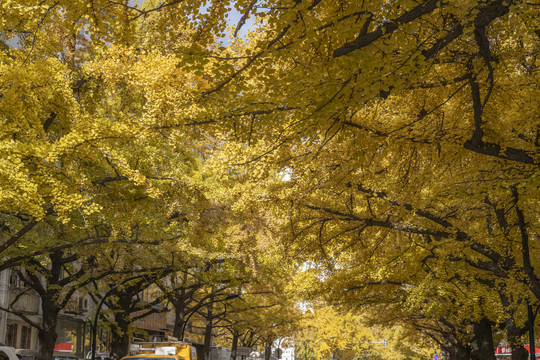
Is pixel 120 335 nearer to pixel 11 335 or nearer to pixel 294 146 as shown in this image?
pixel 11 335

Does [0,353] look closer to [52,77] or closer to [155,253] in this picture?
[52,77]

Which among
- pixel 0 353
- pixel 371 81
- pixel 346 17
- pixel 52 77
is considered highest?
pixel 52 77

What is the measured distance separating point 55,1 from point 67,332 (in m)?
31.0

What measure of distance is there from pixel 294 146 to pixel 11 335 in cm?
2129

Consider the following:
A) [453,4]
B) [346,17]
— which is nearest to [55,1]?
[346,17]

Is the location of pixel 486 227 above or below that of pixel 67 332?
above

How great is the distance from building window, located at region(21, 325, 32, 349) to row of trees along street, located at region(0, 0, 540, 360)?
6962 millimetres

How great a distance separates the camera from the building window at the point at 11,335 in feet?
101

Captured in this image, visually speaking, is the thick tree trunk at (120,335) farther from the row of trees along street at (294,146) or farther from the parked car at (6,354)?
the parked car at (6,354)

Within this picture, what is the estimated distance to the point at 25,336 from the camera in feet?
107

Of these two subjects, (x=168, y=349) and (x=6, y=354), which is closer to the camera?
(x=6, y=354)

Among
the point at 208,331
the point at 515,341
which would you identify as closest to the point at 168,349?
the point at 515,341

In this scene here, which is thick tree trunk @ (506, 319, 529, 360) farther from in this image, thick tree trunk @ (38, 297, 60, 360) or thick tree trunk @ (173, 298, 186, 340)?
thick tree trunk @ (173, 298, 186, 340)

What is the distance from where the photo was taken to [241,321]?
1866 inches
